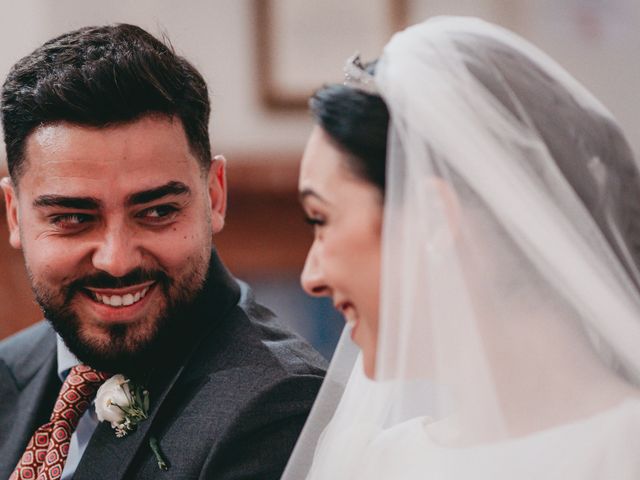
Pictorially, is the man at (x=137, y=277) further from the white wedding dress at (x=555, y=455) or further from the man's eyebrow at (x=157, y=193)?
the white wedding dress at (x=555, y=455)

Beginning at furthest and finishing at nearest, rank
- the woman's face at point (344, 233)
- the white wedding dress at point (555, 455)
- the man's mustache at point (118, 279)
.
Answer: the man's mustache at point (118, 279), the woman's face at point (344, 233), the white wedding dress at point (555, 455)

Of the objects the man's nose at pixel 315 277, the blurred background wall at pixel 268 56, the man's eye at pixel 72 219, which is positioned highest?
the man's nose at pixel 315 277

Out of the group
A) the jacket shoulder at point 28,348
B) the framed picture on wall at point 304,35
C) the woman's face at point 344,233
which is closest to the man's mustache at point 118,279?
the jacket shoulder at point 28,348

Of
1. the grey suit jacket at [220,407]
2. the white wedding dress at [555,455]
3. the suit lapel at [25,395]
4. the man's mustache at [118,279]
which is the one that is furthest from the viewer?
the suit lapel at [25,395]

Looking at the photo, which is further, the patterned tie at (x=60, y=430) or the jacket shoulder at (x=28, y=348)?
the jacket shoulder at (x=28, y=348)

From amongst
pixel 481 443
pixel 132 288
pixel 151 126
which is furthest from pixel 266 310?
pixel 481 443

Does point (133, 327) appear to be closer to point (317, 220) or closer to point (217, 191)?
point (217, 191)

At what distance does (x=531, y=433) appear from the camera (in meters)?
1.42

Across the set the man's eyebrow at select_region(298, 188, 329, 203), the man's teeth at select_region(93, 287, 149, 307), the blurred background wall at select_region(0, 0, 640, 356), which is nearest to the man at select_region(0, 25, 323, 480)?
the man's teeth at select_region(93, 287, 149, 307)

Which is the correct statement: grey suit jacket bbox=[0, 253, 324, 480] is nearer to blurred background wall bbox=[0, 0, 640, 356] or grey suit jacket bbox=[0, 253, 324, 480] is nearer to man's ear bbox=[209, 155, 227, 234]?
man's ear bbox=[209, 155, 227, 234]

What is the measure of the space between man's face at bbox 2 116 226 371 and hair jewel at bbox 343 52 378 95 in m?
0.47

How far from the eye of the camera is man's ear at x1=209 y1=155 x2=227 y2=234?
205 cm

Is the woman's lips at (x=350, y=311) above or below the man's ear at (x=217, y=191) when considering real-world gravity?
above

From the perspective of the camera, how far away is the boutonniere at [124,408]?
1874mm
